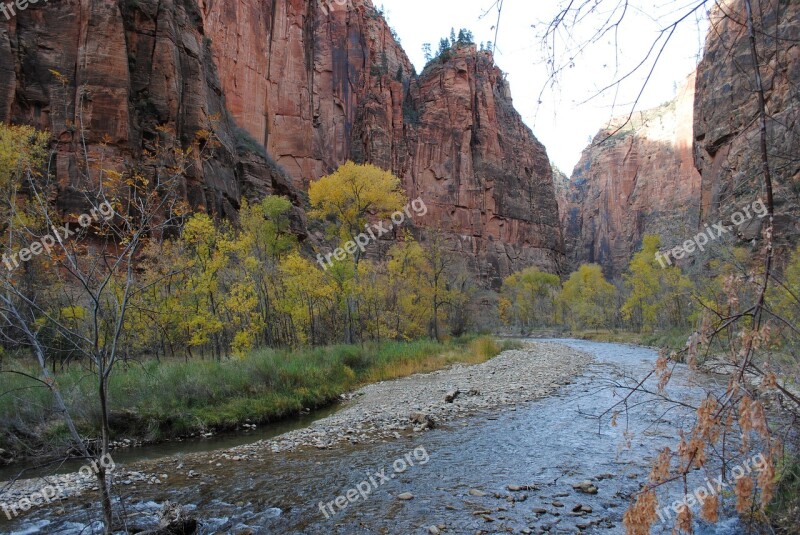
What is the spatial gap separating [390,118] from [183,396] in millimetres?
78708

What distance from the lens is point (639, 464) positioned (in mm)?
6863

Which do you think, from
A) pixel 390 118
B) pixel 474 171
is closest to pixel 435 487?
pixel 390 118

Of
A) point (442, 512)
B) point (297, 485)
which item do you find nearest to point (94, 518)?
point (297, 485)

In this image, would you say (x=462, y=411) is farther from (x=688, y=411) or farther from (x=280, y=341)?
(x=280, y=341)

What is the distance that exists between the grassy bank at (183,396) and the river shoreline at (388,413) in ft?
4.97

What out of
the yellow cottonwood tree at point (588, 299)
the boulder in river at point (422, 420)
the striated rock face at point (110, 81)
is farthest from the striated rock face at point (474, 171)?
the boulder in river at point (422, 420)

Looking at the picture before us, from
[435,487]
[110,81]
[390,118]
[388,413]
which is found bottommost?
[388,413]

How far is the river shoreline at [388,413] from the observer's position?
759 centimetres

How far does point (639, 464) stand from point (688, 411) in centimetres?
410

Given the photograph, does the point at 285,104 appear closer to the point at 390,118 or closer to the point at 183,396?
the point at 390,118

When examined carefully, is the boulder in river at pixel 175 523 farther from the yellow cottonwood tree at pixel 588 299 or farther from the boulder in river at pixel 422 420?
the yellow cottonwood tree at pixel 588 299

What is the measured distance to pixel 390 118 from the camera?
83.8 meters

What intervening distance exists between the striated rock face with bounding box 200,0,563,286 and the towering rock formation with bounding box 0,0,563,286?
0.26m

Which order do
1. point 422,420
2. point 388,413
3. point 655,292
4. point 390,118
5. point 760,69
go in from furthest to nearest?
point 390,118 < point 655,292 < point 388,413 < point 422,420 < point 760,69
